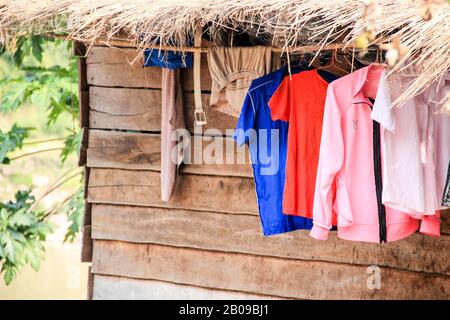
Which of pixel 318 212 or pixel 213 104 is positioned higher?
pixel 213 104

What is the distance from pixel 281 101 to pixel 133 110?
1403 millimetres

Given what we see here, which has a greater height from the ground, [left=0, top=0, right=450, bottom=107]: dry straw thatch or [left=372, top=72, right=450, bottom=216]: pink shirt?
[left=0, top=0, right=450, bottom=107]: dry straw thatch

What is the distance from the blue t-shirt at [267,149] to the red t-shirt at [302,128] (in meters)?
0.11

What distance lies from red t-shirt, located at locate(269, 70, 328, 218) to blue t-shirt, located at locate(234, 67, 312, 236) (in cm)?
11

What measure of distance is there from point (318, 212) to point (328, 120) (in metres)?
0.48

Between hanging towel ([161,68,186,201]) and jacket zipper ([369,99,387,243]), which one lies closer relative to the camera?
jacket zipper ([369,99,387,243])

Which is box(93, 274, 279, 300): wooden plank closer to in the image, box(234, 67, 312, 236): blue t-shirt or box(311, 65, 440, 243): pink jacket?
box(234, 67, 312, 236): blue t-shirt

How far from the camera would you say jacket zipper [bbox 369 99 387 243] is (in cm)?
411

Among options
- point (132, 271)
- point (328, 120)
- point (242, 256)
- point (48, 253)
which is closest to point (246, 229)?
point (242, 256)

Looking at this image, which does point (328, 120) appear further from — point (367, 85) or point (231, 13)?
point (231, 13)

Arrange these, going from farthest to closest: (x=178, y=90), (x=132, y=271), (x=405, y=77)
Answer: (x=132, y=271), (x=178, y=90), (x=405, y=77)

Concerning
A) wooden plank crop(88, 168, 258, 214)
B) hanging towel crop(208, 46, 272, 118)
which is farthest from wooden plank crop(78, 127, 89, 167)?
hanging towel crop(208, 46, 272, 118)

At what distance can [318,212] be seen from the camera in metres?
4.19

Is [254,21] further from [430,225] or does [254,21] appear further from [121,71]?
[121,71]
